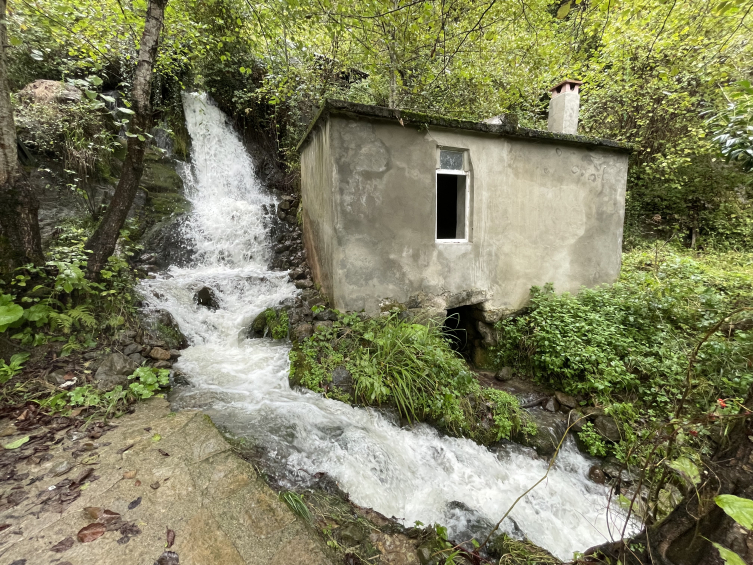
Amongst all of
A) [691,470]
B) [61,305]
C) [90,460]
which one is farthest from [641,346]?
[61,305]

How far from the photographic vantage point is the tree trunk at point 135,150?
14.2 feet

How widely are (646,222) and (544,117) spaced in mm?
4892

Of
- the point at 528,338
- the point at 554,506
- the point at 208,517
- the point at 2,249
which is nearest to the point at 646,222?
the point at 528,338

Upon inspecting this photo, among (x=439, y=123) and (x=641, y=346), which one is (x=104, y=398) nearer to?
(x=439, y=123)

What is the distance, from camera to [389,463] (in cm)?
340

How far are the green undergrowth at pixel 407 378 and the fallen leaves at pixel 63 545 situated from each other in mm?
2533

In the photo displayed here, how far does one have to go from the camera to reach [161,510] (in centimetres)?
222

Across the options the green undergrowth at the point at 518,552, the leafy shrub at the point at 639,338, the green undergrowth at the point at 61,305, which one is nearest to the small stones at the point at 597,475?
the leafy shrub at the point at 639,338

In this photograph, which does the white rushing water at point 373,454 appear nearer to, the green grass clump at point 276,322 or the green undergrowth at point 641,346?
the green grass clump at point 276,322

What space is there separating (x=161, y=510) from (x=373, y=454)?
1909 mm

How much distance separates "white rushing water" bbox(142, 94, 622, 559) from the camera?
10.4 ft

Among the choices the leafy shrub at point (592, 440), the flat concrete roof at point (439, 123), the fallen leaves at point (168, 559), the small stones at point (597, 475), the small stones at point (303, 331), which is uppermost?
the flat concrete roof at point (439, 123)

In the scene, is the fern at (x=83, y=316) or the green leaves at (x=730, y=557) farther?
the fern at (x=83, y=316)

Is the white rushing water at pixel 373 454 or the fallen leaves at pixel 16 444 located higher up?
the fallen leaves at pixel 16 444
